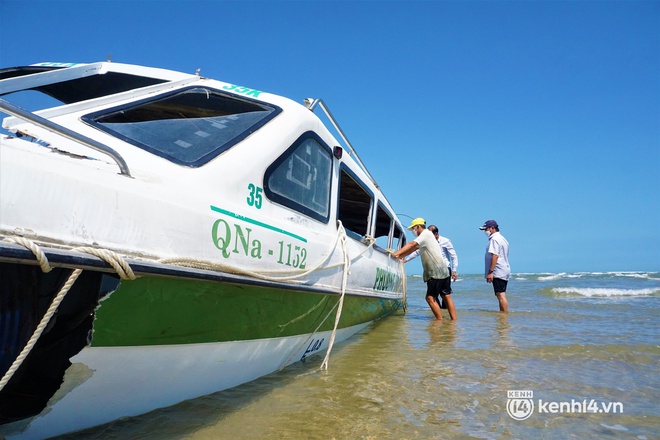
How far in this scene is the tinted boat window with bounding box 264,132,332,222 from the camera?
311 cm

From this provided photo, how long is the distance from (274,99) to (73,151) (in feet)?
6.25

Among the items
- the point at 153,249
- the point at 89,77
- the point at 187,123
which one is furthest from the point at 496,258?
the point at 153,249

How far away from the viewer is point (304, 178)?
3.58 m

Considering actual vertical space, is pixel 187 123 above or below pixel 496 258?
above

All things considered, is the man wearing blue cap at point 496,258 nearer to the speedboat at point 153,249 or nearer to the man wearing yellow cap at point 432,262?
the man wearing yellow cap at point 432,262

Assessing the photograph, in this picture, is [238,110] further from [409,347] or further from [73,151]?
[409,347]

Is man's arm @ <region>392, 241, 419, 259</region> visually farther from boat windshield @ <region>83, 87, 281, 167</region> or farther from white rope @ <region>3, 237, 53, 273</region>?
white rope @ <region>3, 237, 53, 273</region>

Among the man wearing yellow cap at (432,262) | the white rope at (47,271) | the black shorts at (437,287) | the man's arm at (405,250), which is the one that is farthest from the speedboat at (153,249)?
the black shorts at (437,287)

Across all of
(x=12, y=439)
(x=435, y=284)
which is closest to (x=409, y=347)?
(x=435, y=284)

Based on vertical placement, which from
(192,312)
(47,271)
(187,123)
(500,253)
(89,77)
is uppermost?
(89,77)

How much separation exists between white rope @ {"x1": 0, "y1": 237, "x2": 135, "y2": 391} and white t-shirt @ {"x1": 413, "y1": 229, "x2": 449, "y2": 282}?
6088 millimetres

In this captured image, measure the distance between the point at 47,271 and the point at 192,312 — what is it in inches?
31.9

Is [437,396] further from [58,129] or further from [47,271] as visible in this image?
[58,129]

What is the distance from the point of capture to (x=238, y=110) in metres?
3.80
